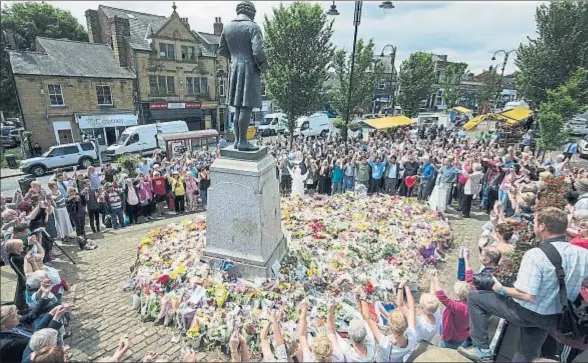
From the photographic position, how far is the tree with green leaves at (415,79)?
107ft

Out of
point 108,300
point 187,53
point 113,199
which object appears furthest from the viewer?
point 187,53

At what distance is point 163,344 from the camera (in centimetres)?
475

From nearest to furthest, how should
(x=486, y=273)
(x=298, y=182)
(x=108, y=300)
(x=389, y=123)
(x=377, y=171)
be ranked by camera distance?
(x=486, y=273) → (x=108, y=300) → (x=298, y=182) → (x=377, y=171) → (x=389, y=123)

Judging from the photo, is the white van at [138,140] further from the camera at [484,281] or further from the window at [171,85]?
the camera at [484,281]

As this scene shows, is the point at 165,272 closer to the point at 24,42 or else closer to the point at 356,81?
the point at 356,81

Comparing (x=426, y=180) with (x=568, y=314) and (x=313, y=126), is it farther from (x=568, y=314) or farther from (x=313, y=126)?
(x=313, y=126)

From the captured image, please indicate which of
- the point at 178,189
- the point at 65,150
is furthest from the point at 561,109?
the point at 65,150

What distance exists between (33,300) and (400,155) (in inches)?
485

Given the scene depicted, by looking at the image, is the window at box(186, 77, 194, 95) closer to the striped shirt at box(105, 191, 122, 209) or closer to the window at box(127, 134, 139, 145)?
the window at box(127, 134, 139, 145)

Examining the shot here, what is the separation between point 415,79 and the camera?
32844 mm

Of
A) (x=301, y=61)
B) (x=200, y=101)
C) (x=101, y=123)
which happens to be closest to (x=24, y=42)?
(x=101, y=123)

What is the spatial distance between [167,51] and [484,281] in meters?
33.2

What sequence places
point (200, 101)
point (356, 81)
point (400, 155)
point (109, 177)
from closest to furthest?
1. point (109, 177)
2. point (400, 155)
3. point (356, 81)
4. point (200, 101)

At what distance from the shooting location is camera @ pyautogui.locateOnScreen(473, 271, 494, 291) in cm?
354
